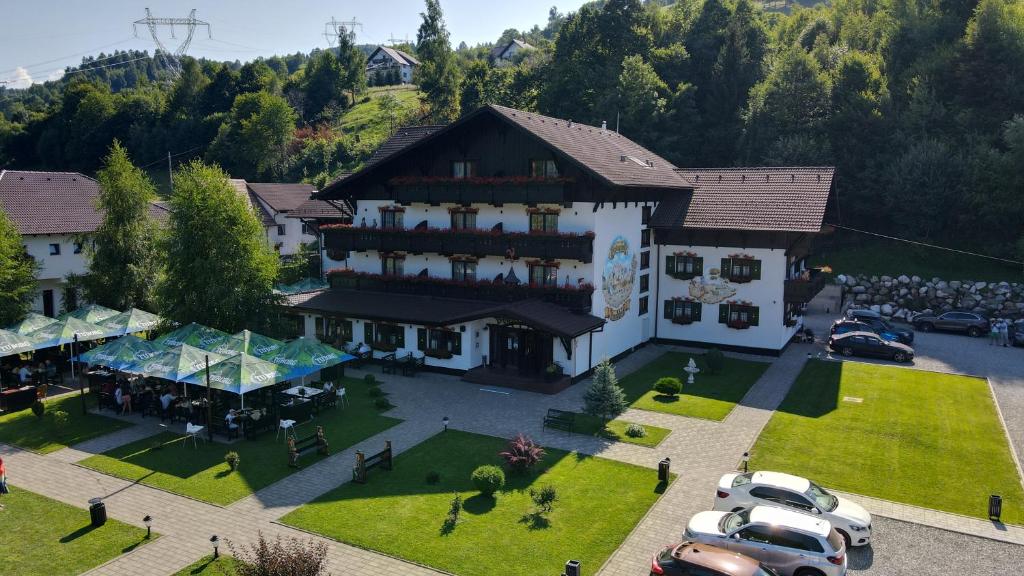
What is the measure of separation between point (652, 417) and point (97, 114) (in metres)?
115

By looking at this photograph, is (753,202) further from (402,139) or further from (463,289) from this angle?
(402,139)

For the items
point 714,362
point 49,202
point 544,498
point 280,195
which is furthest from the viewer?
point 280,195

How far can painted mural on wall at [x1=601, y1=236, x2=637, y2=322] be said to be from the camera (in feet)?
113

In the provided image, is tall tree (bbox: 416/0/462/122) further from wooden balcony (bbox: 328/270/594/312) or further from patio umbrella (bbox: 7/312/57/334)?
patio umbrella (bbox: 7/312/57/334)

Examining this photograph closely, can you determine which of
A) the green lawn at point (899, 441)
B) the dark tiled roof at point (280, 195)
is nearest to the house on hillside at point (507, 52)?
the dark tiled roof at point (280, 195)

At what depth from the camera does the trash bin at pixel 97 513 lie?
18.0 m

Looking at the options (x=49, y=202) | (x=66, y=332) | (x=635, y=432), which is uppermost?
(x=49, y=202)

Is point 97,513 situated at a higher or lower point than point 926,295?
lower

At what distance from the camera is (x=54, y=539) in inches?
685

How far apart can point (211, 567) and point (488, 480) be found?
7241mm

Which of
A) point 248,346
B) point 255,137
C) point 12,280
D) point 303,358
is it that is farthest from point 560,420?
point 255,137

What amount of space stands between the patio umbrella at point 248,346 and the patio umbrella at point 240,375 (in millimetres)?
2031

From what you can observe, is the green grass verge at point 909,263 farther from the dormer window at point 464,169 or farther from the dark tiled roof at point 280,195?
the dark tiled roof at point 280,195

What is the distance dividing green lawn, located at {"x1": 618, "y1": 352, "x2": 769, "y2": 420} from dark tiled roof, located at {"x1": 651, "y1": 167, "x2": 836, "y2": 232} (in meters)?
7.21
